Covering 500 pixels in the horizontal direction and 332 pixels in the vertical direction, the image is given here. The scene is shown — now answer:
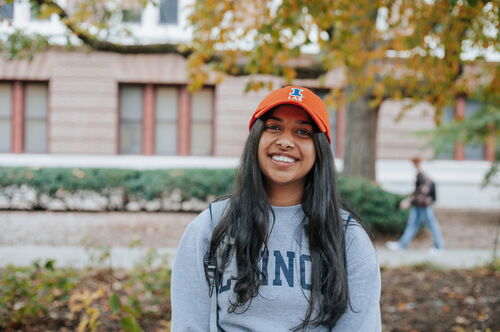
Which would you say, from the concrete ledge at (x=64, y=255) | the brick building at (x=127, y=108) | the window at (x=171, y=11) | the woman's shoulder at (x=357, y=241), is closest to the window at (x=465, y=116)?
the brick building at (x=127, y=108)

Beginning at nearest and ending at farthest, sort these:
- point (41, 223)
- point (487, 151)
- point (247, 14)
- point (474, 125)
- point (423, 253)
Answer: point (247, 14) < point (423, 253) < point (41, 223) < point (474, 125) < point (487, 151)

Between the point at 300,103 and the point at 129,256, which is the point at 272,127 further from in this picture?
the point at 129,256

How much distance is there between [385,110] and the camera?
655 inches

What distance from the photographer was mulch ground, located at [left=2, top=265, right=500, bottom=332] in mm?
4480

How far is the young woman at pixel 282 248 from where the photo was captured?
185 centimetres

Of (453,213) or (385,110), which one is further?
(385,110)

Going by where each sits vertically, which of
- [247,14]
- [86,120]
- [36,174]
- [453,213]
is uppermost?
[247,14]

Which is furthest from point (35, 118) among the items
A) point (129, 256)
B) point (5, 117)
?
point (129, 256)

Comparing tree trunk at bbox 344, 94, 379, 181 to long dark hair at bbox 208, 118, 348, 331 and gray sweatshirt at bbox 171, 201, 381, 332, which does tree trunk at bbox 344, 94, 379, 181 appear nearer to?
long dark hair at bbox 208, 118, 348, 331

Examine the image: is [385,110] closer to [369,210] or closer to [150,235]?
[369,210]

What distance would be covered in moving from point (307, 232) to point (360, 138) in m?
9.04

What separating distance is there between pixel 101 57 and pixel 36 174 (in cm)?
516

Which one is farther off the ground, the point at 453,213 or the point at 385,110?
the point at 385,110

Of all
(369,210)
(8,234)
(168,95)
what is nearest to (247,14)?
(369,210)
